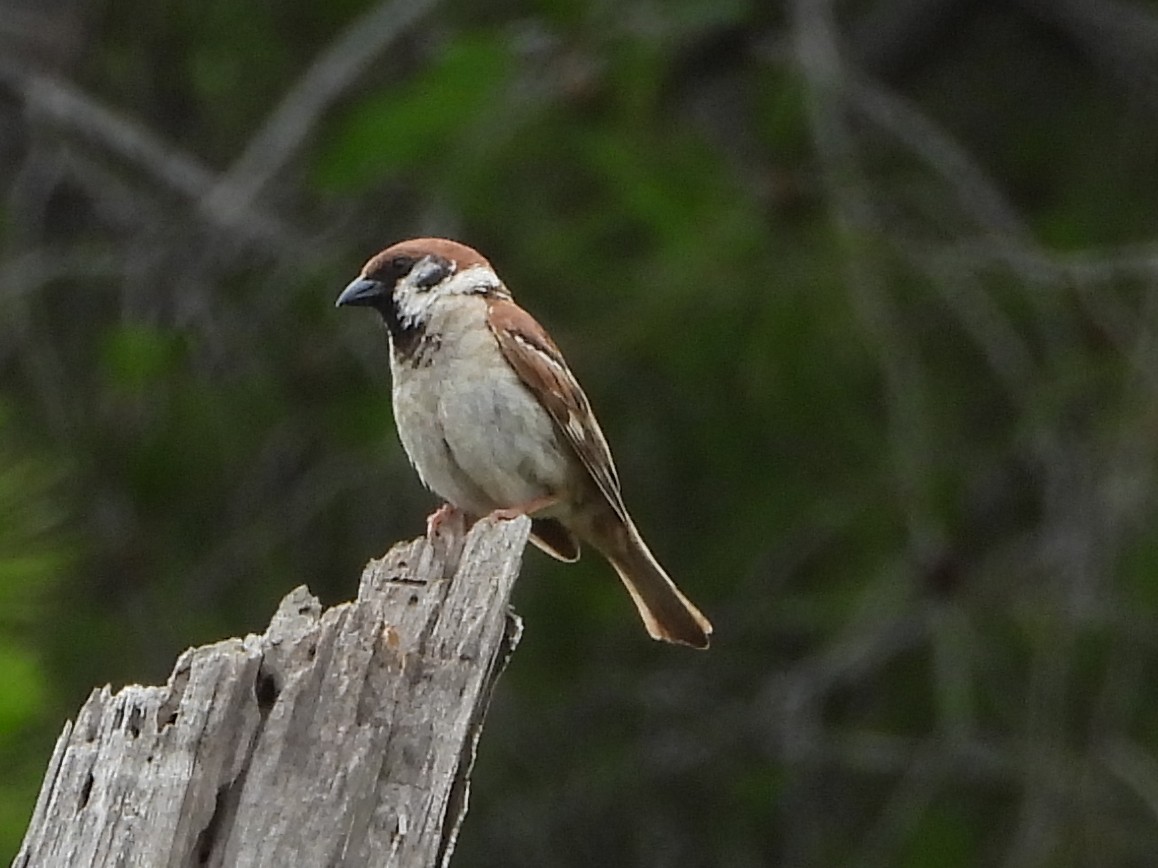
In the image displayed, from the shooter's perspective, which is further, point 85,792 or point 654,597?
point 654,597

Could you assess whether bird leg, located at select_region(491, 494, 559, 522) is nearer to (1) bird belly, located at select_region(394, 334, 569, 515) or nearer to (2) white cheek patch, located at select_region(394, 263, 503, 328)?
(1) bird belly, located at select_region(394, 334, 569, 515)

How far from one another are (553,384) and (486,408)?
6.1 inches

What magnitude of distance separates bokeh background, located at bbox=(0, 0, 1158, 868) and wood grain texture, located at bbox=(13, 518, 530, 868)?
8.47 feet

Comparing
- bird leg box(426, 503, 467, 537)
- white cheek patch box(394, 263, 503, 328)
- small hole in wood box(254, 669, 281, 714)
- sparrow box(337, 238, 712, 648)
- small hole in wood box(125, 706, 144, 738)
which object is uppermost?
white cheek patch box(394, 263, 503, 328)

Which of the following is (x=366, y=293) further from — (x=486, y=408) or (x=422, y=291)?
(x=486, y=408)

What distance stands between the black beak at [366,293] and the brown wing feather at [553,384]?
0.20 meters

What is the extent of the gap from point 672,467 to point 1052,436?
115 centimetres

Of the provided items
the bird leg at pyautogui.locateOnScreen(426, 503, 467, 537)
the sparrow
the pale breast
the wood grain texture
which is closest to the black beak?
the sparrow

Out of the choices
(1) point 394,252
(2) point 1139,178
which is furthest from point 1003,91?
(1) point 394,252

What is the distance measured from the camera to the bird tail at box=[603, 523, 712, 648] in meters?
4.44

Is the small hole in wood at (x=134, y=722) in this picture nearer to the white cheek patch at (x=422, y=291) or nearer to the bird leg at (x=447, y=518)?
the bird leg at (x=447, y=518)

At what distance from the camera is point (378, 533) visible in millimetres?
6613

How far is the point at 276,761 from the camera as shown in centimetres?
260

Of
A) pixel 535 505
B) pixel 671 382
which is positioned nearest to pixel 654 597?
pixel 535 505
